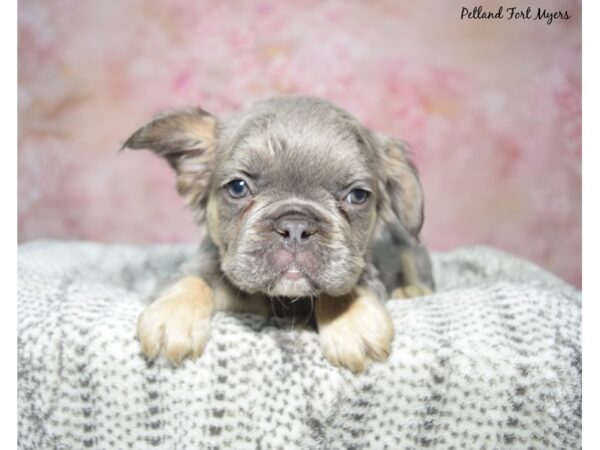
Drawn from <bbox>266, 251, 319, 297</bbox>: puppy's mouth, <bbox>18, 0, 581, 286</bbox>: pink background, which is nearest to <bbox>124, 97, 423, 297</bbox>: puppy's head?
<bbox>266, 251, 319, 297</bbox>: puppy's mouth

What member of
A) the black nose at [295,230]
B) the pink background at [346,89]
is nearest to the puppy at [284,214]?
the black nose at [295,230]

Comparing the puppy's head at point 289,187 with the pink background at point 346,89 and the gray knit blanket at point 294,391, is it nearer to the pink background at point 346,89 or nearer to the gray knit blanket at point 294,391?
the gray knit blanket at point 294,391

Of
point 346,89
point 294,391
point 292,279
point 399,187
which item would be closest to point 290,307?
point 292,279

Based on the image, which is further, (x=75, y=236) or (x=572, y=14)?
(x=75, y=236)

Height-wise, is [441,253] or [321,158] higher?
[321,158]

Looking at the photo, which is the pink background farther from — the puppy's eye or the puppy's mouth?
the puppy's mouth

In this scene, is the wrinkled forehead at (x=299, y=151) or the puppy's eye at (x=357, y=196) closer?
the wrinkled forehead at (x=299, y=151)

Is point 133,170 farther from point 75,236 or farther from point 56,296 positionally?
point 56,296
